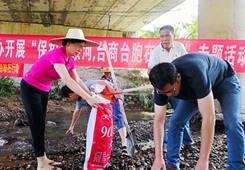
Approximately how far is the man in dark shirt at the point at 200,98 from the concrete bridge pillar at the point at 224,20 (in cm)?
323

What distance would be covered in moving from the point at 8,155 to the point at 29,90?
1518 millimetres

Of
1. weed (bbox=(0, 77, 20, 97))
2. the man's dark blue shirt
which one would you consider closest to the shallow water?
weed (bbox=(0, 77, 20, 97))

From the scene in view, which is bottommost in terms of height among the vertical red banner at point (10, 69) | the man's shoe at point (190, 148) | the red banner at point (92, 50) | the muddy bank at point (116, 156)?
the muddy bank at point (116, 156)

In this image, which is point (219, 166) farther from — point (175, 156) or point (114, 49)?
point (114, 49)

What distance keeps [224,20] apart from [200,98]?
3.89m

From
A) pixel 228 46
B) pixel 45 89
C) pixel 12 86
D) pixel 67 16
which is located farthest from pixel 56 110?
pixel 228 46

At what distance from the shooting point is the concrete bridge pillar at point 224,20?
4.61 m

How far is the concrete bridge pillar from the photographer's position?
4609mm

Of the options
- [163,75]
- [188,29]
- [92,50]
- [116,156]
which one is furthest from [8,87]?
[188,29]

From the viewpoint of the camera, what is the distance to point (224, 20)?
468cm

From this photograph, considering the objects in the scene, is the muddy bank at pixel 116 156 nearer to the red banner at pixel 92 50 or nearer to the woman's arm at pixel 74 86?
the woman's arm at pixel 74 86

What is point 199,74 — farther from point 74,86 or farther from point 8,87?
point 8,87

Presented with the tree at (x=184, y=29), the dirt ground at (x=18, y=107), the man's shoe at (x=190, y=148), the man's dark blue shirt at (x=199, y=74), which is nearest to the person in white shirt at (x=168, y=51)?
the man's shoe at (x=190, y=148)

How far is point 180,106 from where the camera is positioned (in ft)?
7.41
